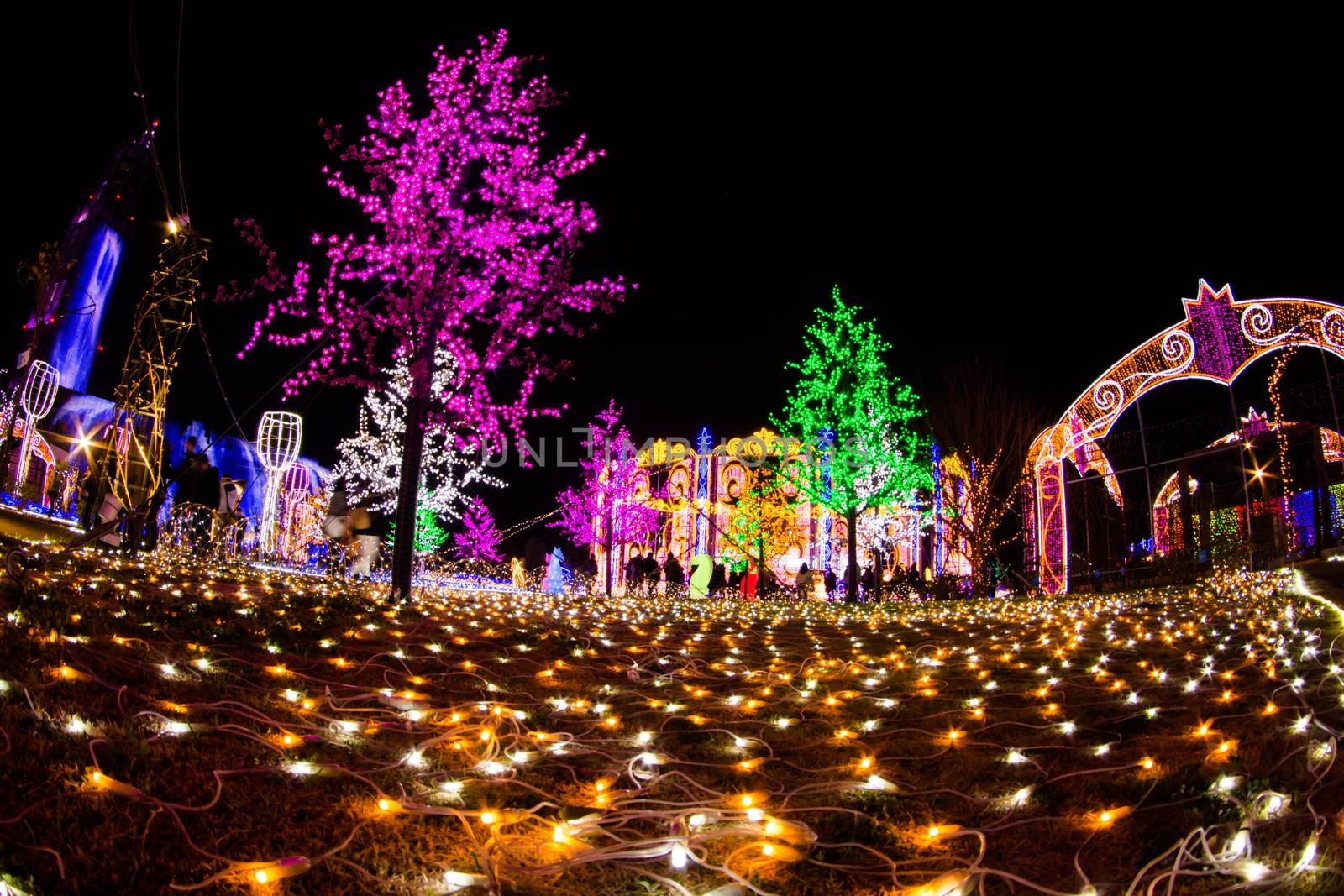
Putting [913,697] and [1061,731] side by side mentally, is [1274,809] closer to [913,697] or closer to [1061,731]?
[1061,731]

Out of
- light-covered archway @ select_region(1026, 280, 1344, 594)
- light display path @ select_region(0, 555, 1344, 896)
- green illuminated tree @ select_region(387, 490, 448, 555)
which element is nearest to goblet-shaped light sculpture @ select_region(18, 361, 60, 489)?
light display path @ select_region(0, 555, 1344, 896)

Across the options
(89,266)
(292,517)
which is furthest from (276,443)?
(89,266)

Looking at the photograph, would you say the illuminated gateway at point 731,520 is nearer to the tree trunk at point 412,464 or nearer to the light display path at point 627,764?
the tree trunk at point 412,464

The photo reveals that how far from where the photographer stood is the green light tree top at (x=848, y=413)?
66.6ft

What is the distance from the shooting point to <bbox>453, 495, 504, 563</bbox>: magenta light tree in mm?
44219

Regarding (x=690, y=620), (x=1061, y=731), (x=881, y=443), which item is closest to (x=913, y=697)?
(x=1061, y=731)

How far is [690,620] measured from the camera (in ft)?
29.9

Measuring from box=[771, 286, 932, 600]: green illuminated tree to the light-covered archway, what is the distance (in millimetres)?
3453

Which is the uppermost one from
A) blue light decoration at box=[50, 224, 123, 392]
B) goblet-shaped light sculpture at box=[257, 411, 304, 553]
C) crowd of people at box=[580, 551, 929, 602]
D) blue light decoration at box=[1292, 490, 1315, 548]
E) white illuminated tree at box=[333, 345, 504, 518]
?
blue light decoration at box=[50, 224, 123, 392]

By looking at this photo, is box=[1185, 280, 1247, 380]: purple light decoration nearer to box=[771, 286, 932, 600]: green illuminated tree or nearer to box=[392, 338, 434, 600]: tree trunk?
box=[771, 286, 932, 600]: green illuminated tree

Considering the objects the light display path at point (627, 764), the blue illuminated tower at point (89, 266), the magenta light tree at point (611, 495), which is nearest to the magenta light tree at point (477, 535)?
the magenta light tree at point (611, 495)

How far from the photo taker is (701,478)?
39094 millimetres

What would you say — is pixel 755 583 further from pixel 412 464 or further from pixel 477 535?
pixel 477 535

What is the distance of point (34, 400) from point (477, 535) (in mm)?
30059
